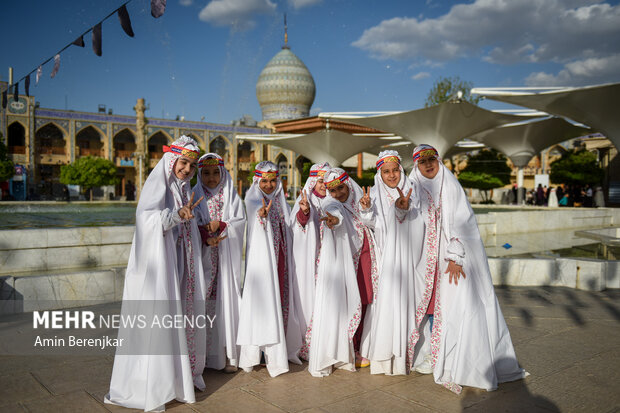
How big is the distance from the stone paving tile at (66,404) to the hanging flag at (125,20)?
15.5 feet

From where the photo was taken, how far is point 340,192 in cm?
345

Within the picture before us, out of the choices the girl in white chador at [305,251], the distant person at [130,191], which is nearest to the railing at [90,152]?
the distant person at [130,191]

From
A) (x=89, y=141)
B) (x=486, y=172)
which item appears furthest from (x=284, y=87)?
(x=486, y=172)

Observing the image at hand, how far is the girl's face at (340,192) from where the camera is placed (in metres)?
3.44

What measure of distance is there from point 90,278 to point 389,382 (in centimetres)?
337

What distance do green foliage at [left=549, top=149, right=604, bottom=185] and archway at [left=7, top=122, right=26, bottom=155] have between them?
111ft

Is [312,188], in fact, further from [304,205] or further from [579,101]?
[579,101]

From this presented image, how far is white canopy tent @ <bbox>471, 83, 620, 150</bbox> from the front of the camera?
47.5ft

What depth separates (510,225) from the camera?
11.3 metres

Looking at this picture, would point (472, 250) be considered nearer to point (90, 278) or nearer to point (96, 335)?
point (96, 335)

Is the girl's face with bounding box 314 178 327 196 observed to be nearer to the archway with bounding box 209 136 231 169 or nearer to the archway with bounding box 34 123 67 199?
the archway with bounding box 34 123 67 199

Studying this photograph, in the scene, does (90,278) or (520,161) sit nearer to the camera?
(90,278)

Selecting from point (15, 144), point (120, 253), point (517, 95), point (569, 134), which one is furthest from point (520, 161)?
point (15, 144)

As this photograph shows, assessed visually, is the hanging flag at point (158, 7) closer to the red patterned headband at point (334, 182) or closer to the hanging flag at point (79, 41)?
the hanging flag at point (79, 41)
